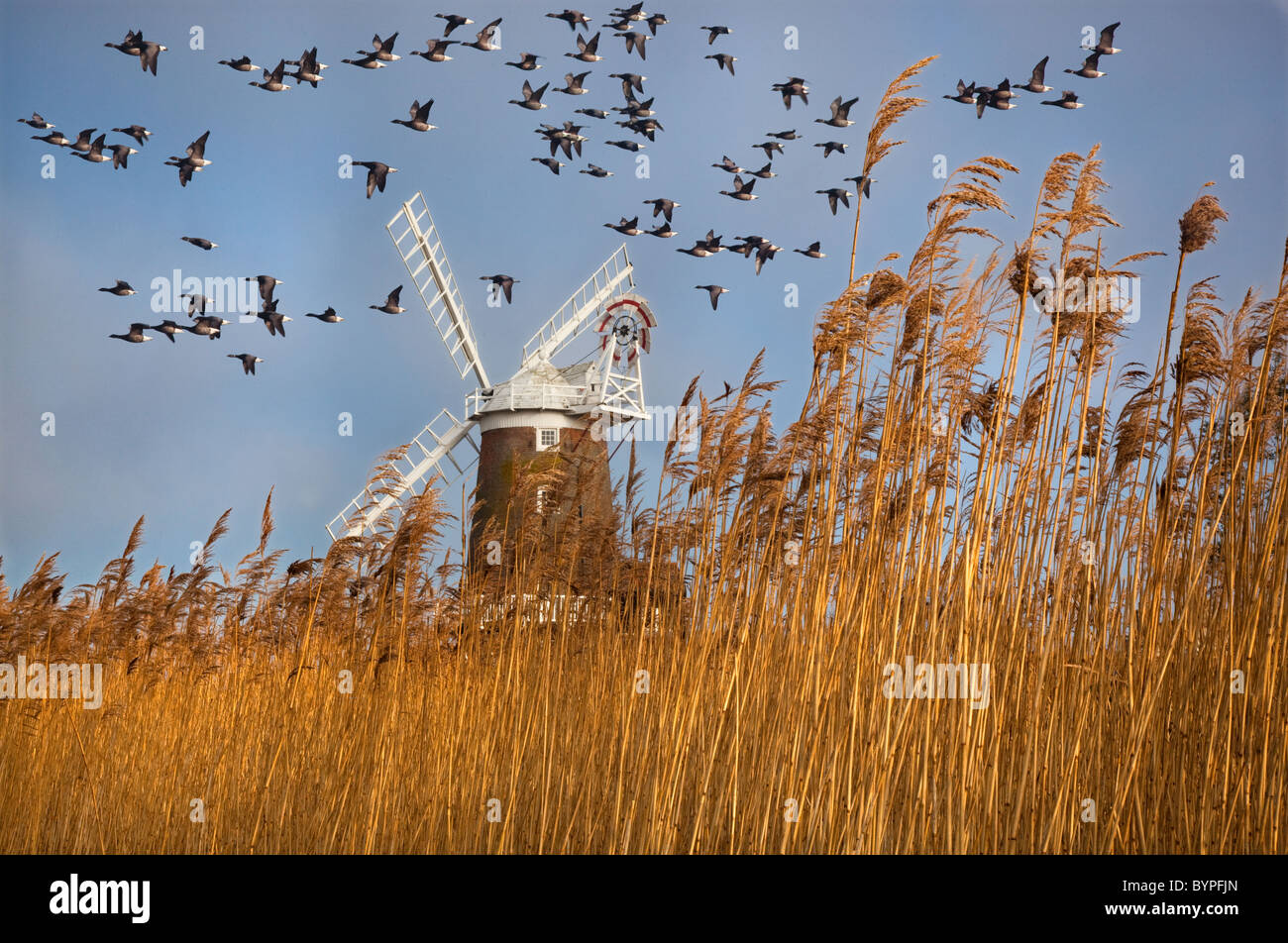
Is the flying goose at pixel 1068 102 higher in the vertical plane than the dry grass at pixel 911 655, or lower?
higher

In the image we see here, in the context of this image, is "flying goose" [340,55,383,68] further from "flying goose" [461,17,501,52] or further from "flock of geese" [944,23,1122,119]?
"flock of geese" [944,23,1122,119]

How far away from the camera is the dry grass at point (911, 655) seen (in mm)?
2920

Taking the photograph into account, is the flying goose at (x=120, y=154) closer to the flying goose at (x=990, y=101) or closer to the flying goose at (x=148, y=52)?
the flying goose at (x=148, y=52)

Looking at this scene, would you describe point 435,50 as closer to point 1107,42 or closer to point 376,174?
point 376,174

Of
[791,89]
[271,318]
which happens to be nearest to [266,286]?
[271,318]

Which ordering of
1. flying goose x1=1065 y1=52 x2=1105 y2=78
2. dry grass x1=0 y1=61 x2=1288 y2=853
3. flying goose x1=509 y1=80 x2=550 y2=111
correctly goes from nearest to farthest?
dry grass x1=0 y1=61 x2=1288 y2=853 → flying goose x1=1065 y1=52 x2=1105 y2=78 → flying goose x1=509 y1=80 x2=550 y2=111

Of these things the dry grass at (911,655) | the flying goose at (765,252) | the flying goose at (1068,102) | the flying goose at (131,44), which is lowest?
the dry grass at (911,655)

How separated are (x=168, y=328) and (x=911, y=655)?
17.2 m

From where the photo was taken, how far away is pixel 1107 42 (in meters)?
11.5

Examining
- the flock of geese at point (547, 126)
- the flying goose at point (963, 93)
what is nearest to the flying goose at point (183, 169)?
the flock of geese at point (547, 126)

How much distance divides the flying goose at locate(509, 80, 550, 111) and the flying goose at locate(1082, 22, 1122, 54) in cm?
1199

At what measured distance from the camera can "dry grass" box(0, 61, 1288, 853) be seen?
115 inches

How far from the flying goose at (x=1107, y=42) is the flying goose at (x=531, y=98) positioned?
1199 centimetres

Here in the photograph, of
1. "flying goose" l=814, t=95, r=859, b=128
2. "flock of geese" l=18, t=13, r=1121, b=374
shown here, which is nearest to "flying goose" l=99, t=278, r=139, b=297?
"flock of geese" l=18, t=13, r=1121, b=374
